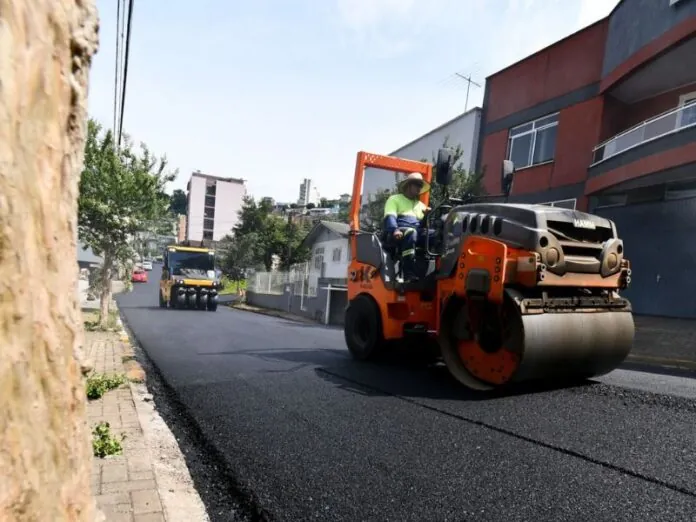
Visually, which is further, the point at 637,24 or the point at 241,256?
the point at 241,256

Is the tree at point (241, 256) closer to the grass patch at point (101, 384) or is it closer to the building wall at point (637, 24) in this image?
the building wall at point (637, 24)

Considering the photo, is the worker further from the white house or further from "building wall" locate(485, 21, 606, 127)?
the white house

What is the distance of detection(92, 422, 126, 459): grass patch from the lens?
10.2ft

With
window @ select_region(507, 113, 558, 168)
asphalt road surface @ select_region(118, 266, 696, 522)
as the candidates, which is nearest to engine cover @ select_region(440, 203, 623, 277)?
asphalt road surface @ select_region(118, 266, 696, 522)

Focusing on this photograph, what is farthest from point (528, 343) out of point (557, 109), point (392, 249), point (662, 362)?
point (557, 109)

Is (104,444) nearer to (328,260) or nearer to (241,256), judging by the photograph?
(328,260)

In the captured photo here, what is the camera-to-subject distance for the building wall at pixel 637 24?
12000mm

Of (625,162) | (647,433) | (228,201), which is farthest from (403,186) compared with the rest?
(228,201)

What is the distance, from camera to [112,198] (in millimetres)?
10016

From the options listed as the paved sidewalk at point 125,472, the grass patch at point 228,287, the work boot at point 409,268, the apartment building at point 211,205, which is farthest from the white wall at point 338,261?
the apartment building at point 211,205

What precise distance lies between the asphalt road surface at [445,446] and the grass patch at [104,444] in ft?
2.14

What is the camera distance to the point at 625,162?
42.6 feet

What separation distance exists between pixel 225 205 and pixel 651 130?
85772mm

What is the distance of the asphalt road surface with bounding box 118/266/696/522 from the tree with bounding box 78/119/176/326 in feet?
19.1
